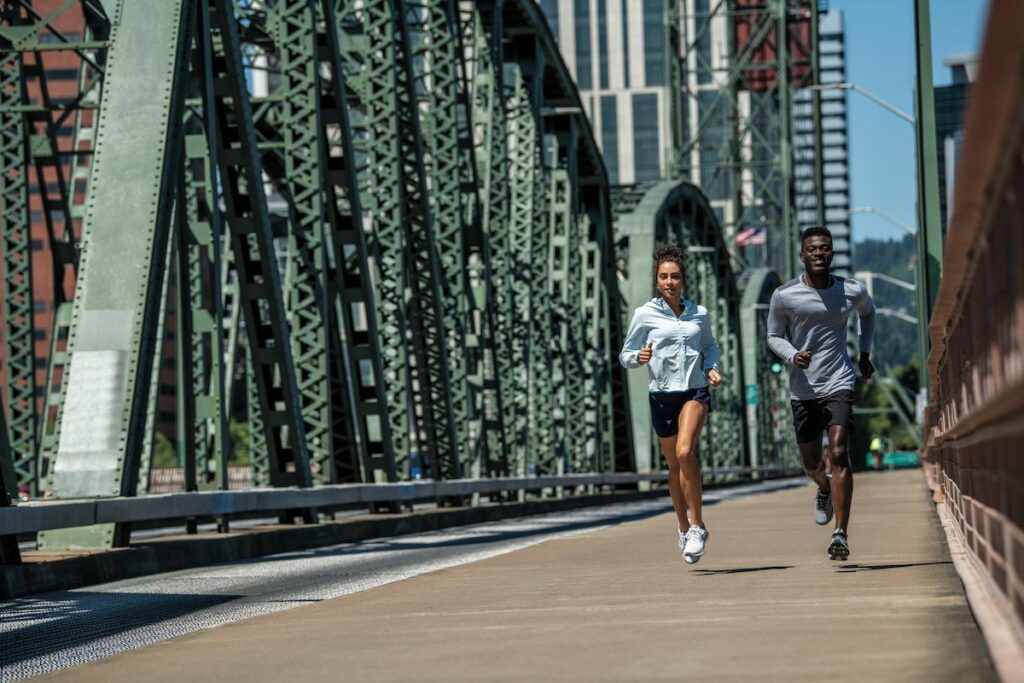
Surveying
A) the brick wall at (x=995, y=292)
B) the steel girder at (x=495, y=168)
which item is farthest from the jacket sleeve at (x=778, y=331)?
the steel girder at (x=495, y=168)

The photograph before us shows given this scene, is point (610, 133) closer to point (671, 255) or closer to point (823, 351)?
point (671, 255)

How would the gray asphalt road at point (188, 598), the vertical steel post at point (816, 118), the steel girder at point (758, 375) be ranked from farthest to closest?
the vertical steel post at point (816, 118), the steel girder at point (758, 375), the gray asphalt road at point (188, 598)

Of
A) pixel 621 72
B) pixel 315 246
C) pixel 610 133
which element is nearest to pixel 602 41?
pixel 621 72

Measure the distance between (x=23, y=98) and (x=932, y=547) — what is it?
571 inches

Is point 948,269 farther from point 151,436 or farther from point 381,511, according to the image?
point 151,436

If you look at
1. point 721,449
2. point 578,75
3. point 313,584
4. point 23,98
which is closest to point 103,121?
point 313,584

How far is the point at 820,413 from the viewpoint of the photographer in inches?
428

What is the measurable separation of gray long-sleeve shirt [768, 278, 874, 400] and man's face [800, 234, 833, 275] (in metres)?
0.19

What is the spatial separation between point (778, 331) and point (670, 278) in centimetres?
66

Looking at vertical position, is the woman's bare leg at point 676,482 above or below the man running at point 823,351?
below

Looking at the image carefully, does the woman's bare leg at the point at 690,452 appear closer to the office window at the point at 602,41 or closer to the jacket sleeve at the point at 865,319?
the jacket sleeve at the point at 865,319

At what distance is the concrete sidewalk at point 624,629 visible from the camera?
591 cm

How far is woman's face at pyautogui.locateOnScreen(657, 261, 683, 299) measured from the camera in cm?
1091

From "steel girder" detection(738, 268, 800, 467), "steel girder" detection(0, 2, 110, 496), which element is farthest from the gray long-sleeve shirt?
"steel girder" detection(738, 268, 800, 467)
